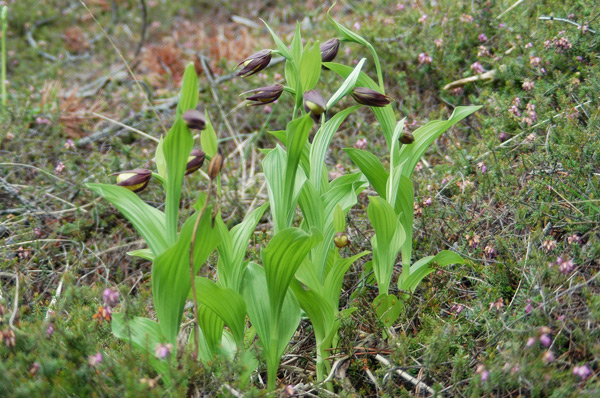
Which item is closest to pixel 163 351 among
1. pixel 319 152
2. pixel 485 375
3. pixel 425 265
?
pixel 319 152

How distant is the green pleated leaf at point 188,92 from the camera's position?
1331mm

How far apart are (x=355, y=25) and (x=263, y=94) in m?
2.83

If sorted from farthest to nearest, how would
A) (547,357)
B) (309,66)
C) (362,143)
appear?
(362,143), (309,66), (547,357)

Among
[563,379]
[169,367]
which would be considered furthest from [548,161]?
[169,367]

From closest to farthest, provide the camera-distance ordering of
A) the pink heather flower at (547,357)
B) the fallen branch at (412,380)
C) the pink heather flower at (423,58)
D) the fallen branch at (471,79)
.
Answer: the pink heather flower at (547,357)
the fallen branch at (412,380)
the fallen branch at (471,79)
the pink heather flower at (423,58)

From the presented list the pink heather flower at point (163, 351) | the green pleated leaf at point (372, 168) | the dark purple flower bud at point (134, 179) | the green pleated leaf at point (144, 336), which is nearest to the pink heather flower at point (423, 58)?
the green pleated leaf at point (372, 168)

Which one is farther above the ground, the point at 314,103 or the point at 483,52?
the point at 314,103

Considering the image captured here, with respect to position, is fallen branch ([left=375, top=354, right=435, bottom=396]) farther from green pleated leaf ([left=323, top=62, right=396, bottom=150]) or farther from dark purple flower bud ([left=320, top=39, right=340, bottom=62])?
dark purple flower bud ([left=320, top=39, right=340, bottom=62])

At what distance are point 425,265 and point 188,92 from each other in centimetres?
109

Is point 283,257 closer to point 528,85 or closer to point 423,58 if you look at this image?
point 528,85

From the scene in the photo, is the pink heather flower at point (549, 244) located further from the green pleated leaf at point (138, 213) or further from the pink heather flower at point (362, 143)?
the pink heather flower at point (362, 143)

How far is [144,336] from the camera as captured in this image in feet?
5.16

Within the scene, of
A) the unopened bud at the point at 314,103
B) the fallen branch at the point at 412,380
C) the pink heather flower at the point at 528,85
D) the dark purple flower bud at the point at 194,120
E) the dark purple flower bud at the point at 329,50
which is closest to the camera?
the dark purple flower bud at the point at 194,120

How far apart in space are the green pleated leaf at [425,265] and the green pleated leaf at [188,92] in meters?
1.03
